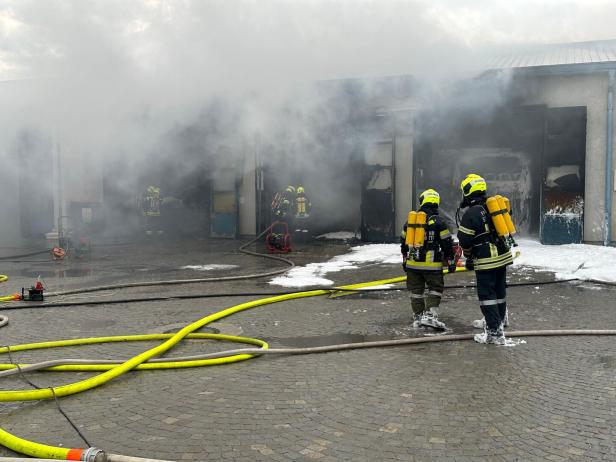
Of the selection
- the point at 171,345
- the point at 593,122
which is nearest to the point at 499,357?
the point at 171,345

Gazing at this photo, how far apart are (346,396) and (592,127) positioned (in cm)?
1130

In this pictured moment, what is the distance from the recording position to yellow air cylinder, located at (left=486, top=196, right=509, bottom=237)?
16.9 feet

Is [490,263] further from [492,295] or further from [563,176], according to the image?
[563,176]

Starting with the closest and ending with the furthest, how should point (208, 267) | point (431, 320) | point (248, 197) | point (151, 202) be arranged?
point (431, 320)
point (208, 267)
point (151, 202)
point (248, 197)

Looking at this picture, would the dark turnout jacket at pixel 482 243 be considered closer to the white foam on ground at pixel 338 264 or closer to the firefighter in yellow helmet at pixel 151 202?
the white foam on ground at pixel 338 264

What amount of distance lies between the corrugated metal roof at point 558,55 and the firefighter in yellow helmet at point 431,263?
28.5 feet

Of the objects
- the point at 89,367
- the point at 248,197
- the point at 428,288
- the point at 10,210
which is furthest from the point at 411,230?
the point at 10,210

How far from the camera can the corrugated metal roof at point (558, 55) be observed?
13.1 meters

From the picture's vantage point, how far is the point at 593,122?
41.5 feet

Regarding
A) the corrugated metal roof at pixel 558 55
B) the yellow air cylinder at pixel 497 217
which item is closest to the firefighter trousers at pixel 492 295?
the yellow air cylinder at pixel 497 217

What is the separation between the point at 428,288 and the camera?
5.83 m

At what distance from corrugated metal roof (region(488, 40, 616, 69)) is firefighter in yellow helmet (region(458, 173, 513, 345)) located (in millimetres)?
8923

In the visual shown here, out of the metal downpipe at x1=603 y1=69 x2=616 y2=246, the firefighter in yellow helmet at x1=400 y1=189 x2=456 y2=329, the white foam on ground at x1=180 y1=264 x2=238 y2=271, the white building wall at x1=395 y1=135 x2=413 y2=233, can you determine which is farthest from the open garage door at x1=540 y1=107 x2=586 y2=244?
the firefighter in yellow helmet at x1=400 y1=189 x2=456 y2=329

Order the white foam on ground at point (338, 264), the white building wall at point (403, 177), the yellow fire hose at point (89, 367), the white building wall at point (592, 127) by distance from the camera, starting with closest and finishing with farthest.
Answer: the yellow fire hose at point (89, 367), the white foam on ground at point (338, 264), the white building wall at point (592, 127), the white building wall at point (403, 177)
